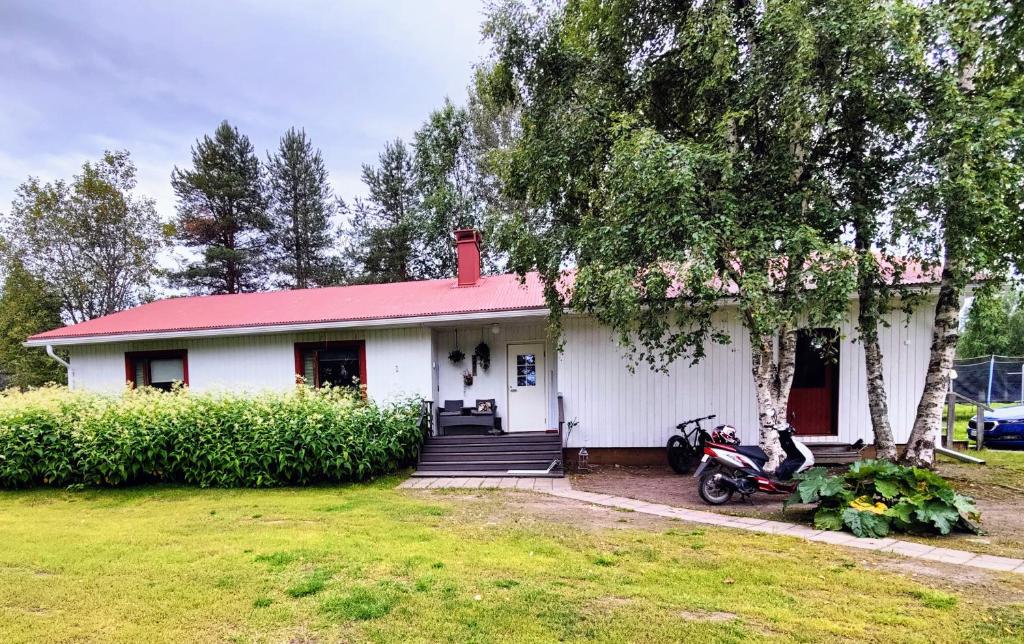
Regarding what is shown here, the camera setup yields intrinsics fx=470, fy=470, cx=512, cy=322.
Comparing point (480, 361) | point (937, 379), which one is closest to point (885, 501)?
point (937, 379)

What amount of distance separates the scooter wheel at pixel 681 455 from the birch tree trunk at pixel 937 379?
2875 millimetres

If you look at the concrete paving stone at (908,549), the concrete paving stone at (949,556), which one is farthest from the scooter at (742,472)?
the concrete paving stone at (949,556)

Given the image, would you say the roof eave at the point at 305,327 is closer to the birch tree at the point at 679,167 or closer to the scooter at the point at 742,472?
the birch tree at the point at 679,167

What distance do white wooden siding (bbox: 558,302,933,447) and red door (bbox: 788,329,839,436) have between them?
5.2 inches

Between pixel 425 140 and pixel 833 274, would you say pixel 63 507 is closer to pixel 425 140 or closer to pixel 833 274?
pixel 833 274

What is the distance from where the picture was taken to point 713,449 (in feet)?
18.9

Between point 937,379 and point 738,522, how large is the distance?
402 centimetres

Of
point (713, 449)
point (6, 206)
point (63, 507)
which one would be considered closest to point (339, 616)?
point (713, 449)

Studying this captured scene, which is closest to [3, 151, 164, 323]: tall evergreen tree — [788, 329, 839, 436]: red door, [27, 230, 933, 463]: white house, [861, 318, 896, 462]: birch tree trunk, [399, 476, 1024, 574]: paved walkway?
[27, 230, 933, 463]: white house

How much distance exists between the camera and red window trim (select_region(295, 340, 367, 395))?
9406mm

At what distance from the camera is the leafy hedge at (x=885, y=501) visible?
174 inches

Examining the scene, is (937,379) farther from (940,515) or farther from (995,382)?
(995,382)

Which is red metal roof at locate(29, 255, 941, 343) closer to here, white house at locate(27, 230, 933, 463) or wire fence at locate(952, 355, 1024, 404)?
white house at locate(27, 230, 933, 463)

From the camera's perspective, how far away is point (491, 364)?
9.71 metres
